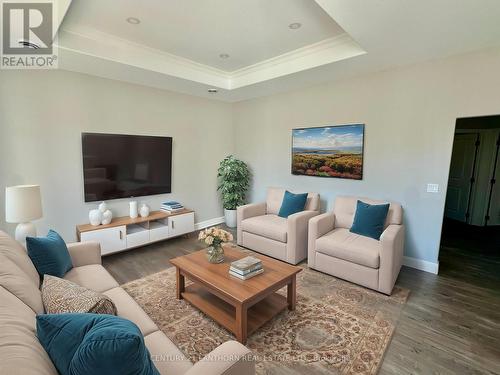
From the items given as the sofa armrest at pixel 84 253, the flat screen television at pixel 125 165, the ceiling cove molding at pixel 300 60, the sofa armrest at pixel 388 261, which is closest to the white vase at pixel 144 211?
the flat screen television at pixel 125 165

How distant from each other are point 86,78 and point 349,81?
3741 mm

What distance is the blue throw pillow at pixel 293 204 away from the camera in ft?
13.0

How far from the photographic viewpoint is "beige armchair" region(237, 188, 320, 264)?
3.51 m

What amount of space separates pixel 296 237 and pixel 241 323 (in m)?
1.68

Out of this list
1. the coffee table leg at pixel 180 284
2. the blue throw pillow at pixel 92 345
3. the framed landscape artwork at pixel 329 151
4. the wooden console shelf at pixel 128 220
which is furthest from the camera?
the framed landscape artwork at pixel 329 151

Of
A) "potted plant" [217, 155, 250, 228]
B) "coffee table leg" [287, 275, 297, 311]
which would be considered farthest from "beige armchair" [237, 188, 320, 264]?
"coffee table leg" [287, 275, 297, 311]

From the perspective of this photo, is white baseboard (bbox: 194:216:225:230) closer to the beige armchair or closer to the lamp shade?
the beige armchair

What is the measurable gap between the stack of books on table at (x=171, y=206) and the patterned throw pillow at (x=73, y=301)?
116 inches

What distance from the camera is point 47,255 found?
6.38ft

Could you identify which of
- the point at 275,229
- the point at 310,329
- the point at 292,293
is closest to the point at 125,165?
the point at 275,229

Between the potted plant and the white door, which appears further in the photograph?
the white door

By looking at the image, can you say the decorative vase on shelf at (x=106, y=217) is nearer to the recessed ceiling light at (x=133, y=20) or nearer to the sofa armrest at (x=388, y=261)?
the recessed ceiling light at (x=133, y=20)

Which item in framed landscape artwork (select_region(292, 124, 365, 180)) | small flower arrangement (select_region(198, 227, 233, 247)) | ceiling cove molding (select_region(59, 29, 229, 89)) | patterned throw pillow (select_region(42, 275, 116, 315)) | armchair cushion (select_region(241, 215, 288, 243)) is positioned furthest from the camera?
framed landscape artwork (select_region(292, 124, 365, 180))

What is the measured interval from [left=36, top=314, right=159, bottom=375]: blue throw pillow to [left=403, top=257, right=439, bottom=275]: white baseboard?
3.55m
